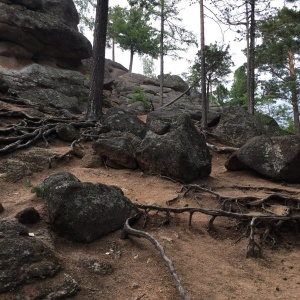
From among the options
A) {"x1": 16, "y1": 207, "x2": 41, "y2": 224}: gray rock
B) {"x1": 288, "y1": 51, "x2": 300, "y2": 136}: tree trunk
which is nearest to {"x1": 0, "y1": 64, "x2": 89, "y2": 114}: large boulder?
{"x1": 16, "y1": 207, "x2": 41, "y2": 224}: gray rock

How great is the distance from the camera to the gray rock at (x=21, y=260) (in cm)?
332

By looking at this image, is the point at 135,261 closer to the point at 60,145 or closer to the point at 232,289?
the point at 232,289

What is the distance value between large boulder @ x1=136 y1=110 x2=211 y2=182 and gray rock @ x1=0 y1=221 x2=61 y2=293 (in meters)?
4.77

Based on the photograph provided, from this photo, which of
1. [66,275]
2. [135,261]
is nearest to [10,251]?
[66,275]

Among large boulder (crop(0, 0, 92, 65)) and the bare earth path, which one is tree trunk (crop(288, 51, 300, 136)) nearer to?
large boulder (crop(0, 0, 92, 65))

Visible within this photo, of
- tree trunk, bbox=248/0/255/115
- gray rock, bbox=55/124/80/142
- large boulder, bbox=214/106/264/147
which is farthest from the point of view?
tree trunk, bbox=248/0/255/115

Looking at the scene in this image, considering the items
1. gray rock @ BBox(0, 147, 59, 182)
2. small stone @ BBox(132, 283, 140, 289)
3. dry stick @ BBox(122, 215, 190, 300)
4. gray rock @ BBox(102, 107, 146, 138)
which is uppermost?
gray rock @ BBox(102, 107, 146, 138)

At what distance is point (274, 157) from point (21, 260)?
24.9 feet

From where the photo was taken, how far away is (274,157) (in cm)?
912

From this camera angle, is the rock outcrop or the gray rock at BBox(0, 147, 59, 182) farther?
the rock outcrop

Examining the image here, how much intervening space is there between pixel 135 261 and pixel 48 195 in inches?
69.7

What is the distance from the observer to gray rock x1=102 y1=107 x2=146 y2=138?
10.8m

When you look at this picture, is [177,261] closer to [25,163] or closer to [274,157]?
[25,163]

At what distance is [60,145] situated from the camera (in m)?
9.80
